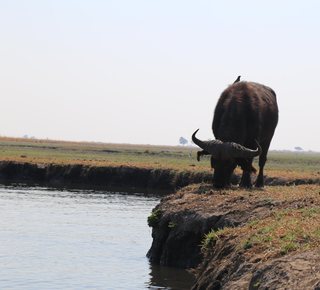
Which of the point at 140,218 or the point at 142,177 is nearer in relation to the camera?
the point at 140,218

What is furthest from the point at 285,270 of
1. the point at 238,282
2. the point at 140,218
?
the point at 140,218

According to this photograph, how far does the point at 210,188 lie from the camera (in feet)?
55.3

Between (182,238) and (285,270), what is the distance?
7.34m

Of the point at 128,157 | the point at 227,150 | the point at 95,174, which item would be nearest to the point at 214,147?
the point at 227,150

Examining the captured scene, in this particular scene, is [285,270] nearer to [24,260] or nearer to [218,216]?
[218,216]

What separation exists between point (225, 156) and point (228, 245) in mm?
5263

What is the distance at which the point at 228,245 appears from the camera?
432 inches

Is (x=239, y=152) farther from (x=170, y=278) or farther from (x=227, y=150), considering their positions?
(x=170, y=278)

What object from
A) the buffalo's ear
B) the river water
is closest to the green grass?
the river water

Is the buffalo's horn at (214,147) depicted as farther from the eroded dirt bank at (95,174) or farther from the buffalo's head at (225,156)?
the eroded dirt bank at (95,174)

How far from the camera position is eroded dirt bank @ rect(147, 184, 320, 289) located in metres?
7.94

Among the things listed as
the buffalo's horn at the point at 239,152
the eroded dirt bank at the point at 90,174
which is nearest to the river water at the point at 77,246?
the buffalo's horn at the point at 239,152

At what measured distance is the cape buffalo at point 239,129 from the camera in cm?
1614

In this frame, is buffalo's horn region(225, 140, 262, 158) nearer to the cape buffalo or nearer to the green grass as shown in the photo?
the cape buffalo
